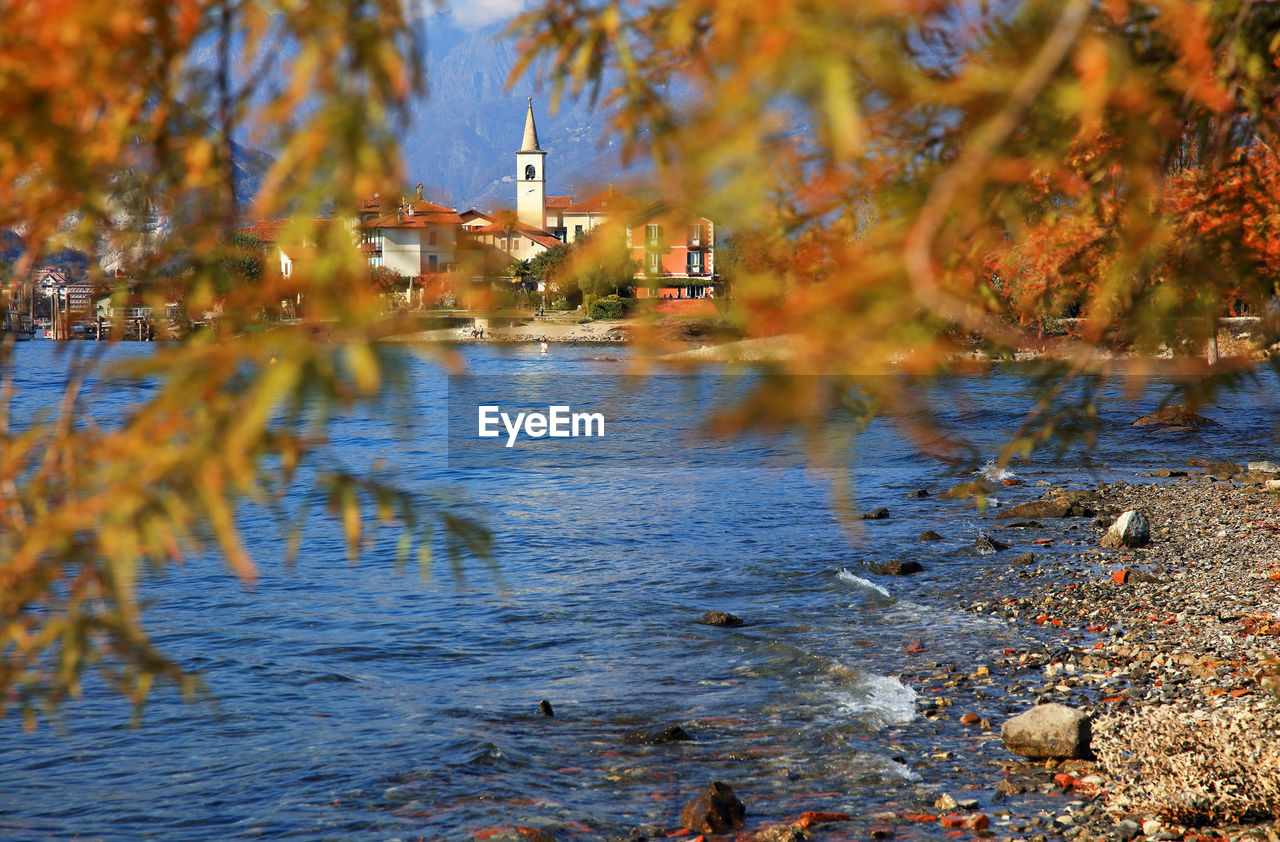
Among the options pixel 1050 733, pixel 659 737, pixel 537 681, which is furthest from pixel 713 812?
pixel 537 681

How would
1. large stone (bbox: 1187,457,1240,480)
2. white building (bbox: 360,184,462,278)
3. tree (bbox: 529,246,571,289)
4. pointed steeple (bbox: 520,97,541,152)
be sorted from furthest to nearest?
pointed steeple (bbox: 520,97,541,152) < large stone (bbox: 1187,457,1240,480) < white building (bbox: 360,184,462,278) < tree (bbox: 529,246,571,289)

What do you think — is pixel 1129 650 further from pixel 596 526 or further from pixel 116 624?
pixel 596 526

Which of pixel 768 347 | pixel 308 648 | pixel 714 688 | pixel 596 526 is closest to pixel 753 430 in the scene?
pixel 768 347

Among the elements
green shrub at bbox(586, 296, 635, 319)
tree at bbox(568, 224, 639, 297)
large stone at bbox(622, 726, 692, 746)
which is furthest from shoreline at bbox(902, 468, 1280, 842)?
tree at bbox(568, 224, 639, 297)

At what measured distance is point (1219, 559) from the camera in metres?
19.0

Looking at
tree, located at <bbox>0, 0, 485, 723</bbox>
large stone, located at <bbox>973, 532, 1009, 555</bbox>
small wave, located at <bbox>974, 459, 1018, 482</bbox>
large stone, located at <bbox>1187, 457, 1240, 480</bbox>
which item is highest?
tree, located at <bbox>0, 0, 485, 723</bbox>

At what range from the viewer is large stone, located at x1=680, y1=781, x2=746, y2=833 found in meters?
10.1

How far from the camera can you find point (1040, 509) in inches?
1026

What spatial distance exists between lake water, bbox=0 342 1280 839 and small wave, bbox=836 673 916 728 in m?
0.06

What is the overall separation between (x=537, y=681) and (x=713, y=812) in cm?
629

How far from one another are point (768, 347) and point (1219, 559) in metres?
19.4

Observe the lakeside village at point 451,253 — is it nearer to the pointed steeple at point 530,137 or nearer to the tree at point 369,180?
the tree at point 369,180

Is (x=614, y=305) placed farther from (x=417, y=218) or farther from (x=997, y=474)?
(x=417, y=218)

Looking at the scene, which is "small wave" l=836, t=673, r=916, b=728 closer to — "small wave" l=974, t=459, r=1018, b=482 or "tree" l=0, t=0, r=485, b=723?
"tree" l=0, t=0, r=485, b=723
